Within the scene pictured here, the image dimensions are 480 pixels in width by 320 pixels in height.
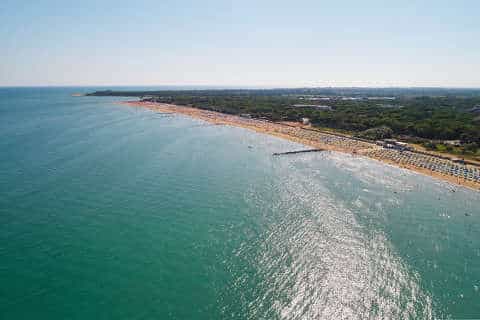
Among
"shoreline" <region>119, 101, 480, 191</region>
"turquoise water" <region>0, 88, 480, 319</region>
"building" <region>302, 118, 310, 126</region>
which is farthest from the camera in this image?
"building" <region>302, 118, 310, 126</region>

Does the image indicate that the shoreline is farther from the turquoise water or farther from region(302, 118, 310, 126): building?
region(302, 118, 310, 126): building

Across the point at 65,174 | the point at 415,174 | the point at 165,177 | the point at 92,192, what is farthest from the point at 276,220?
the point at 65,174

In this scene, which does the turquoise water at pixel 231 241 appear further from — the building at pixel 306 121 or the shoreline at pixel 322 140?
the building at pixel 306 121

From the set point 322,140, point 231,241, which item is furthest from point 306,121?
point 231,241

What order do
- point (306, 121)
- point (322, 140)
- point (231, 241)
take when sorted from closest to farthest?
point (231, 241)
point (322, 140)
point (306, 121)

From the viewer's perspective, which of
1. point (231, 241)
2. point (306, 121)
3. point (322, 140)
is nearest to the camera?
point (231, 241)

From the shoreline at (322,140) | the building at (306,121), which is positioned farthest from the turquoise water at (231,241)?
the building at (306,121)

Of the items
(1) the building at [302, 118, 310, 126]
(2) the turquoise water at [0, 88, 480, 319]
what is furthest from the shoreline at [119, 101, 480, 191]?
(1) the building at [302, 118, 310, 126]

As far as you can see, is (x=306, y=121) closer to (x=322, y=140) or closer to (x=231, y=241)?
(x=322, y=140)

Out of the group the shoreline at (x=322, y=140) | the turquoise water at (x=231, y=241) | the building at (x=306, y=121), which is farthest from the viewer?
the building at (x=306, y=121)
